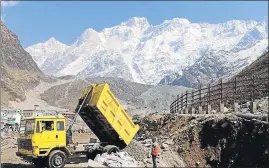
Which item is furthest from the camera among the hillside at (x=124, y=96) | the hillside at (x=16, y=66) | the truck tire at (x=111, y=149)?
the hillside at (x=124, y=96)

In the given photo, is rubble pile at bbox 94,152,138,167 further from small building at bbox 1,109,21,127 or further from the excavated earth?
small building at bbox 1,109,21,127

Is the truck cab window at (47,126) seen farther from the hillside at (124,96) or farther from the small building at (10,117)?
the hillside at (124,96)

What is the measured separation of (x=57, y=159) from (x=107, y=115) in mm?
2653

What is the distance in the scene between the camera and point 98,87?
16.9m

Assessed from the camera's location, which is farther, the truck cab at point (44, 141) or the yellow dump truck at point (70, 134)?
the yellow dump truck at point (70, 134)

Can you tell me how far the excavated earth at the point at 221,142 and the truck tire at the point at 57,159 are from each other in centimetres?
415

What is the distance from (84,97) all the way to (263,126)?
7.38 m

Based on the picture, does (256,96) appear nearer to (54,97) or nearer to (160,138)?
(160,138)

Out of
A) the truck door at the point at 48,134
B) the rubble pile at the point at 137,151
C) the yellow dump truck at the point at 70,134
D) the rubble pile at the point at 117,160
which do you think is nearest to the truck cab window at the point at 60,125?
the yellow dump truck at the point at 70,134

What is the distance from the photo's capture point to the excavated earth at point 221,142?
49.5ft

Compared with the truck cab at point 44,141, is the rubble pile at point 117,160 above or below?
below

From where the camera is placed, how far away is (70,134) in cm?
Answer: 1730

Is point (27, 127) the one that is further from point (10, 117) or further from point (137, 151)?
point (10, 117)

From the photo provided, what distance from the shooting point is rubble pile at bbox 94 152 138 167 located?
15039mm
